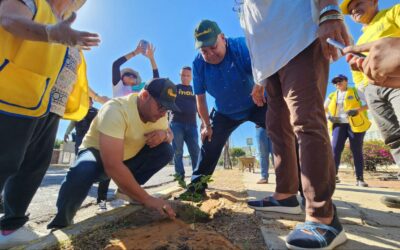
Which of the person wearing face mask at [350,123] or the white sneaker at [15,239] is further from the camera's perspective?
the person wearing face mask at [350,123]

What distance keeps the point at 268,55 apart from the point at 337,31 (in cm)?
50

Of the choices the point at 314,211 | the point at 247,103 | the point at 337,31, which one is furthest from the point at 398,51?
the point at 247,103

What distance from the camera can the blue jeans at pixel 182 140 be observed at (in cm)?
498

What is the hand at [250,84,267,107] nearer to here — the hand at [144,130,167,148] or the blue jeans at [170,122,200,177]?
the hand at [144,130,167,148]

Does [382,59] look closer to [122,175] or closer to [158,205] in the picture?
[158,205]

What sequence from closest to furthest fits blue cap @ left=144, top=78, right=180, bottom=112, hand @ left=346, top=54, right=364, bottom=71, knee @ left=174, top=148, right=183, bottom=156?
hand @ left=346, top=54, right=364, bottom=71 → blue cap @ left=144, top=78, right=180, bottom=112 → knee @ left=174, top=148, right=183, bottom=156

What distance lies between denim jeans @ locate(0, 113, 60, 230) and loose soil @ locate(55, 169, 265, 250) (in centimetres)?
58

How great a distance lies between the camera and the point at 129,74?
177 inches

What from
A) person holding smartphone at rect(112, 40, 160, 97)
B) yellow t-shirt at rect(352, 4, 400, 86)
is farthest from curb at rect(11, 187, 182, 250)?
yellow t-shirt at rect(352, 4, 400, 86)

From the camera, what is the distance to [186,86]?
17.9 ft

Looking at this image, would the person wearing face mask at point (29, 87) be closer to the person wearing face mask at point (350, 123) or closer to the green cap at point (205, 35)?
the green cap at point (205, 35)

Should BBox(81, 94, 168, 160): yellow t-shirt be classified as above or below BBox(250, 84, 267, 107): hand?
below

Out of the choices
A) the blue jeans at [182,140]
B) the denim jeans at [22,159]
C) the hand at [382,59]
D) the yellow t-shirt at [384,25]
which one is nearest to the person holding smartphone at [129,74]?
the blue jeans at [182,140]

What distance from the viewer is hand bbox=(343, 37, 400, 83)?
3.42 feet
